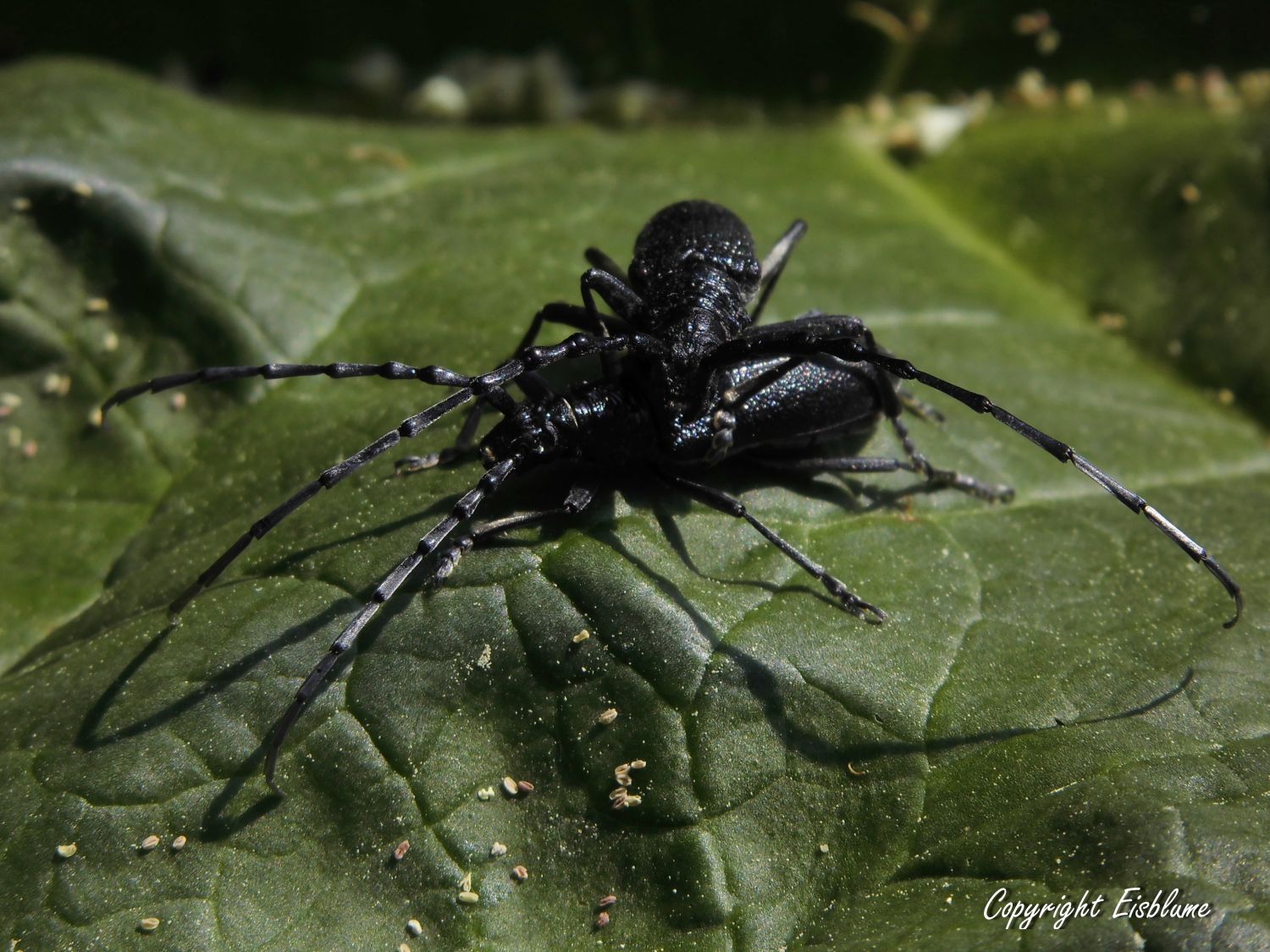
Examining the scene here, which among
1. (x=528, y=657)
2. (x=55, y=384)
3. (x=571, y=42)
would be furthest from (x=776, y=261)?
(x=55, y=384)

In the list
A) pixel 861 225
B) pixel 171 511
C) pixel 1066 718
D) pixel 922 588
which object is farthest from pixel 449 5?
pixel 1066 718

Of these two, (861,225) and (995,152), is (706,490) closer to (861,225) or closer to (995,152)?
(861,225)

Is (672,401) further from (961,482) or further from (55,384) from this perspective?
(55,384)

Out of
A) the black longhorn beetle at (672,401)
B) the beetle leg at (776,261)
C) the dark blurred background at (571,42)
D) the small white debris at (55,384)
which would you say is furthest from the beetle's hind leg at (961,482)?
the small white debris at (55,384)

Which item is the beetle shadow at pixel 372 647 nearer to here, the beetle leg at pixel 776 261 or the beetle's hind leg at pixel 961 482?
the beetle's hind leg at pixel 961 482

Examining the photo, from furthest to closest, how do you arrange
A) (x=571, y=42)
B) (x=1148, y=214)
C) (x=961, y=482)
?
(x=571, y=42) < (x=1148, y=214) < (x=961, y=482)
